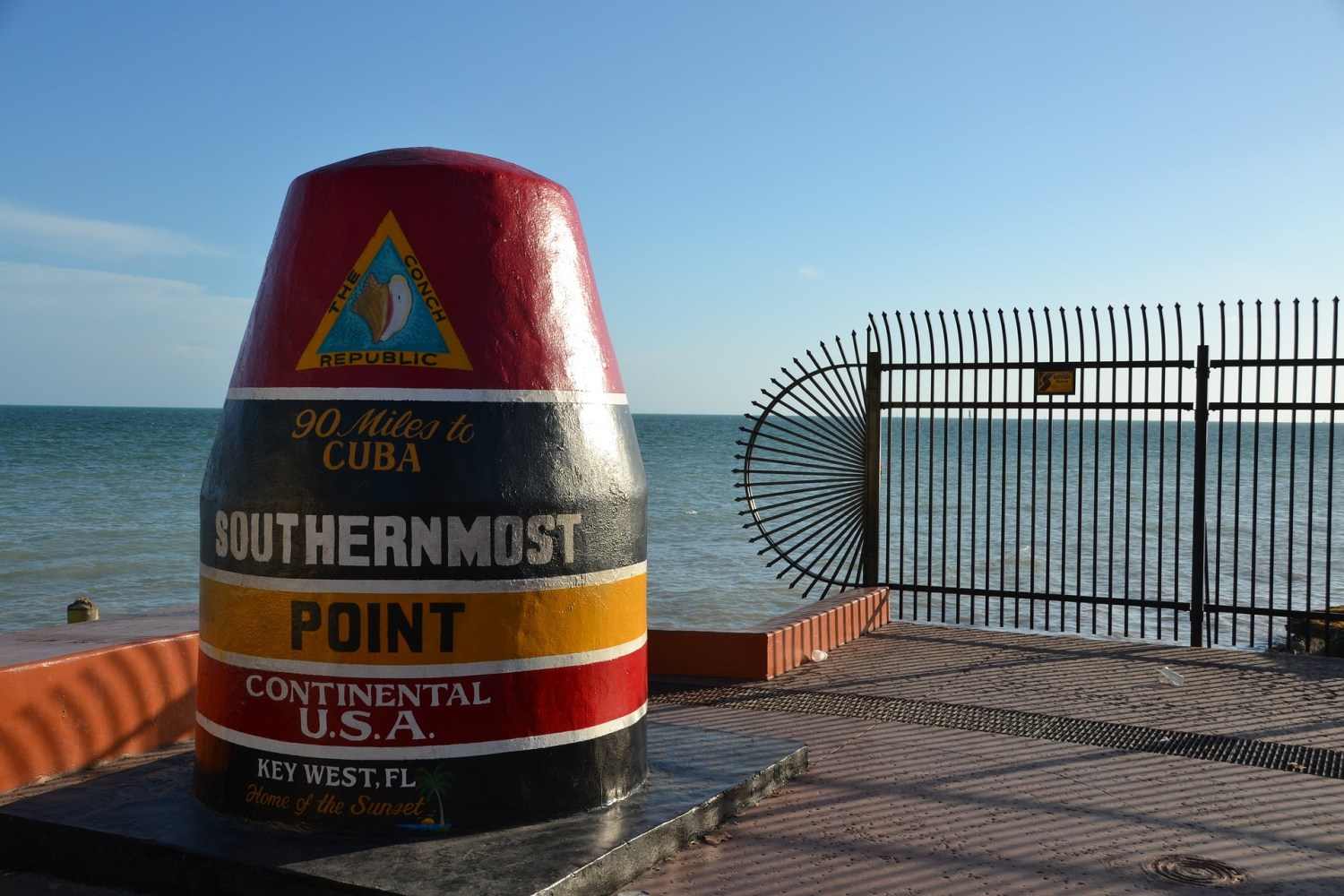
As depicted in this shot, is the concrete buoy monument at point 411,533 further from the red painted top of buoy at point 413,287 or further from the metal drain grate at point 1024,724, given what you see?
the metal drain grate at point 1024,724

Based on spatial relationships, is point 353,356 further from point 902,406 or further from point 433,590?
point 902,406

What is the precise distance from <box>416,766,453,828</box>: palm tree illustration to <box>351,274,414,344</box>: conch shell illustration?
1721 millimetres

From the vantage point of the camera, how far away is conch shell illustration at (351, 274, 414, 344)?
14.3 ft

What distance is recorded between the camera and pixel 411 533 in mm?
4230

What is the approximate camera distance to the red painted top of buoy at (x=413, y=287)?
14.4ft

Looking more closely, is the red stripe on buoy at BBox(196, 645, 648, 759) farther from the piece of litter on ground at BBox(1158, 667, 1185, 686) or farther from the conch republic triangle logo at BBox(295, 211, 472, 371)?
the piece of litter on ground at BBox(1158, 667, 1185, 686)

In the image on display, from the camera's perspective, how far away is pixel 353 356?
14.3ft

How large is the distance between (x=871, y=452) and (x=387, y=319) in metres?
6.50

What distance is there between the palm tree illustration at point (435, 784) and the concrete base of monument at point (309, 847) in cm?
13

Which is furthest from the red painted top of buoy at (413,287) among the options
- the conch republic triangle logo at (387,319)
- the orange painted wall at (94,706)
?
the orange painted wall at (94,706)

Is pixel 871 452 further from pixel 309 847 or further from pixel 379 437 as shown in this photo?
pixel 309 847

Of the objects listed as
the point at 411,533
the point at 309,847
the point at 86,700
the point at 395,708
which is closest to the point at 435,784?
the point at 395,708

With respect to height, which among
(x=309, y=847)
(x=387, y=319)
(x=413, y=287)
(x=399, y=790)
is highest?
(x=413, y=287)

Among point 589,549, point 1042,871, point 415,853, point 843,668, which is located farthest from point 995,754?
point 415,853
